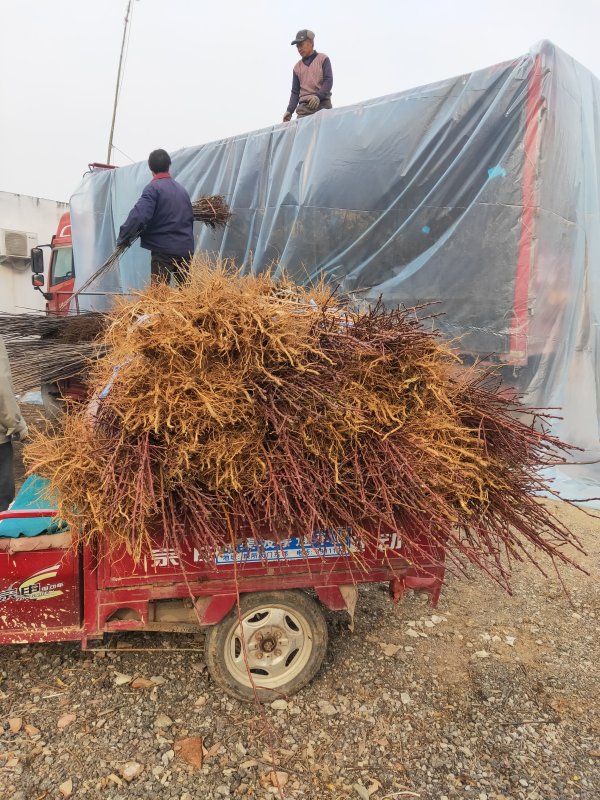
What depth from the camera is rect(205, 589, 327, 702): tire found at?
7.64ft

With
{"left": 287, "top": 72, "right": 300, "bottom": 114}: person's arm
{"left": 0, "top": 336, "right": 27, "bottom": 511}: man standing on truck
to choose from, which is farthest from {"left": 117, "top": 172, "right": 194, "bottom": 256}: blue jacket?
{"left": 287, "top": 72, "right": 300, "bottom": 114}: person's arm

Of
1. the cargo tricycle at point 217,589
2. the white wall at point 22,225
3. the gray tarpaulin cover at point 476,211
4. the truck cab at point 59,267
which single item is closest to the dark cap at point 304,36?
the gray tarpaulin cover at point 476,211

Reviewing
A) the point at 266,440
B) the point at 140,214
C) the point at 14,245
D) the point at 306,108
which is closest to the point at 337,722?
the point at 266,440

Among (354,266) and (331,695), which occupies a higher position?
(354,266)

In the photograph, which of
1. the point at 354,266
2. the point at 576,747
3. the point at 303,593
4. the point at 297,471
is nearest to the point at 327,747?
the point at 303,593

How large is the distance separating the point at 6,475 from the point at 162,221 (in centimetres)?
267

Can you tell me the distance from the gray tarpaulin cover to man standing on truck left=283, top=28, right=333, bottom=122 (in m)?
0.73

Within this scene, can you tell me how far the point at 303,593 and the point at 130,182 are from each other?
6851mm

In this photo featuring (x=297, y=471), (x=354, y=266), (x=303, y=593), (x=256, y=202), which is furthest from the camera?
(x=256, y=202)

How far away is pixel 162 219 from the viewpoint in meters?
4.80

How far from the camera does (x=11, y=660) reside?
2.56 m

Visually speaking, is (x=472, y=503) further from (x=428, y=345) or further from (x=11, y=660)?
(x=11, y=660)

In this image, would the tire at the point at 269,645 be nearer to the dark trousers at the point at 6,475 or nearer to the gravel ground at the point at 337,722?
the gravel ground at the point at 337,722

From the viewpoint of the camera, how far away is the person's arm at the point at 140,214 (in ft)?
14.9
